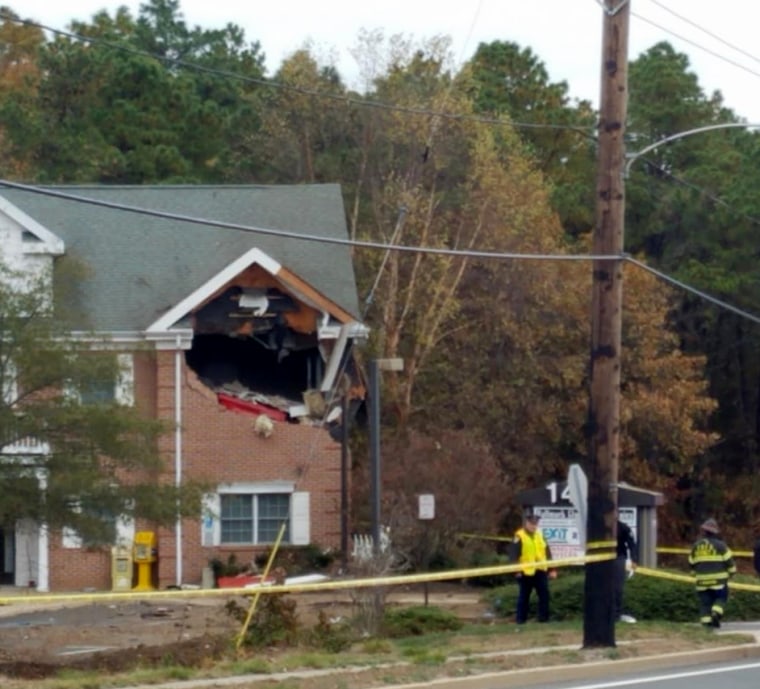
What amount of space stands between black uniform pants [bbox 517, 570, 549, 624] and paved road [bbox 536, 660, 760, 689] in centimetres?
507

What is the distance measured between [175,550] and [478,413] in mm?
11450

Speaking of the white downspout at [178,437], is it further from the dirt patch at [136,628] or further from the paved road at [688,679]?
the paved road at [688,679]

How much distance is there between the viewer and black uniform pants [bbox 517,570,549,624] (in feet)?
73.3

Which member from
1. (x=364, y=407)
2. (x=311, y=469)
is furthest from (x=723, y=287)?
(x=311, y=469)

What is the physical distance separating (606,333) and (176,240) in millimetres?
20991

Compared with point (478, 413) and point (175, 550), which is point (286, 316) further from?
point (478, 413)

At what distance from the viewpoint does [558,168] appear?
58.8 m

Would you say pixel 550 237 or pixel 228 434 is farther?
pixel 550 237

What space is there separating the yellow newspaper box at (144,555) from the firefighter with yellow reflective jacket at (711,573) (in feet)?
54.7

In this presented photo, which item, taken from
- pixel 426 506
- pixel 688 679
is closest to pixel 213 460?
pixel 426 506

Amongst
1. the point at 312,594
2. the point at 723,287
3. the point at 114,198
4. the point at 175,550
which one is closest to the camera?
the point at 312,594

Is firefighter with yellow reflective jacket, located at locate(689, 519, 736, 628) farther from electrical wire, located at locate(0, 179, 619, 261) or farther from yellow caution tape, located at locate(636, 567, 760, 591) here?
electrical wire, located at locate(0, 179, 619, 261)

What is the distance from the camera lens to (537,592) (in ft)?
74.3

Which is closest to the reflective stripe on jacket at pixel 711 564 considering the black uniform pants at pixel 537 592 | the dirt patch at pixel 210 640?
the dirt patch at pixel 210 640
